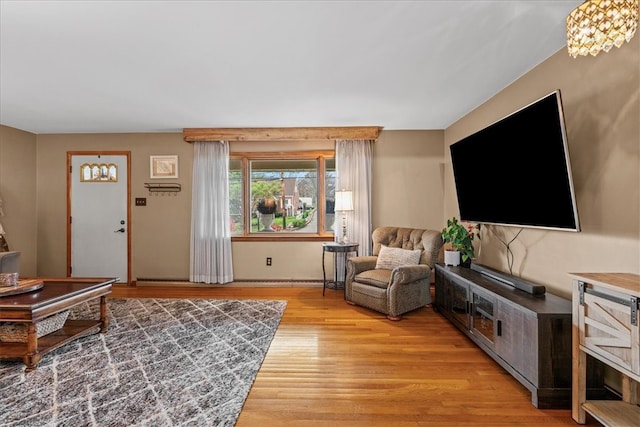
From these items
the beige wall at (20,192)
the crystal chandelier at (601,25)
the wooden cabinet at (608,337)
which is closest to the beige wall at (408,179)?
the wooden cabinet at (608,337)

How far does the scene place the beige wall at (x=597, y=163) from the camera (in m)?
1.77

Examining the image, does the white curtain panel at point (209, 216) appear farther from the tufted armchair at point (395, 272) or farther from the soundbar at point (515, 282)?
the soundbar at point (515, 282)

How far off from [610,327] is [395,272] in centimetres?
188

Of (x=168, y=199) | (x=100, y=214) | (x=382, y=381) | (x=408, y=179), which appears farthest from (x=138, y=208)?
(x=382, y=381)

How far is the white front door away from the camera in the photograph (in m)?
4.70

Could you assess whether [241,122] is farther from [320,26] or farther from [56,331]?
[56,331]

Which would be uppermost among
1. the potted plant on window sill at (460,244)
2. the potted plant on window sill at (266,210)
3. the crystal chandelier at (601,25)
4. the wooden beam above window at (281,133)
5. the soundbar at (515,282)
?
the wooden beam above window at (281,133)

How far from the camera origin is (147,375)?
7.09 feet

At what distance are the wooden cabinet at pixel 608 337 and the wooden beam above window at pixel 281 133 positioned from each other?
3.26 metres

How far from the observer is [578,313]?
5.49ft

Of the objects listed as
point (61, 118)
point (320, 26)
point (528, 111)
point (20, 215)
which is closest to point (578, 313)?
point (528, 111)

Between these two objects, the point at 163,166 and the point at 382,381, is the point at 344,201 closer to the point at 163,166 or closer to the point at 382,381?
the point at 382,381

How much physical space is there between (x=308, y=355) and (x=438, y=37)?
2647 millimetres

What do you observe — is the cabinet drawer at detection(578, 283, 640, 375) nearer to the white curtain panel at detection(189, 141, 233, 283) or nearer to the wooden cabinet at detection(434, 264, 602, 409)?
the wooden cabinet at detection(434, 264, 602, 409)
